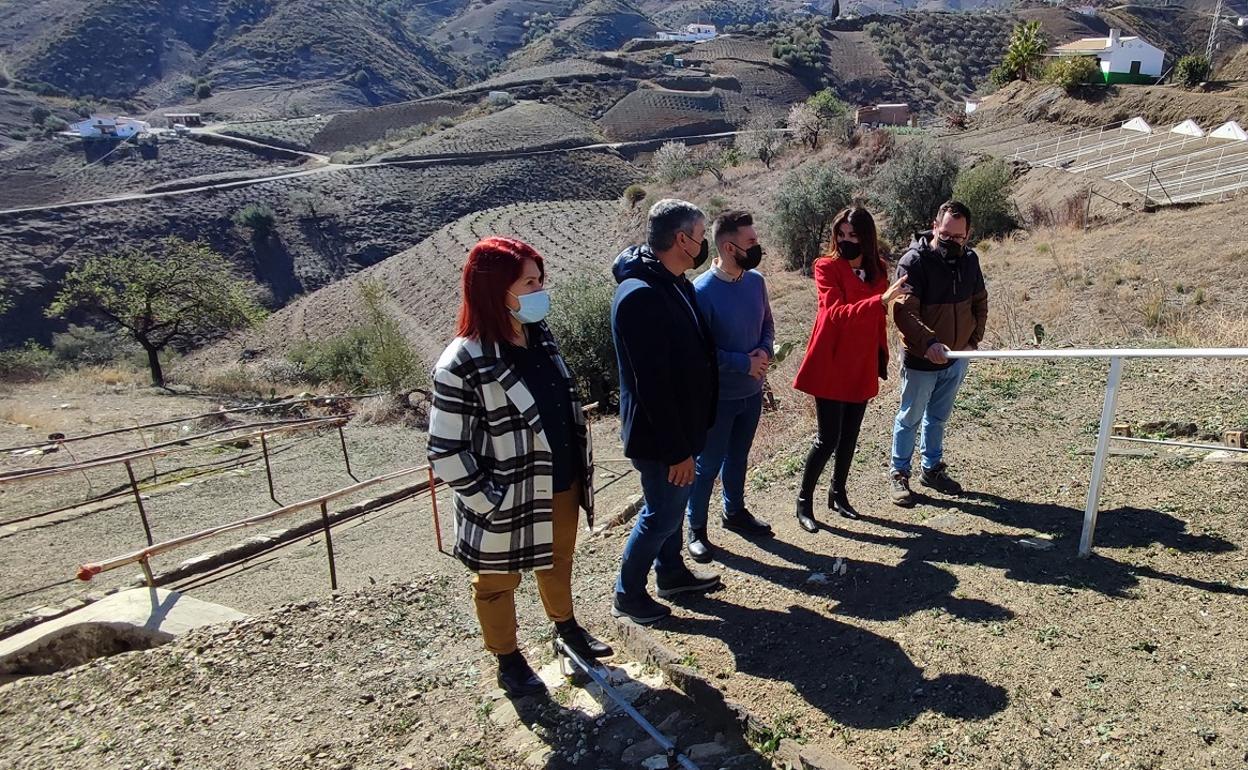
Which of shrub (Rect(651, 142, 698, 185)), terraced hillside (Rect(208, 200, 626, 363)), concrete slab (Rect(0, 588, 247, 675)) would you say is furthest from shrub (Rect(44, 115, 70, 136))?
concrete slab (Rect(0, 588, 247, 675))

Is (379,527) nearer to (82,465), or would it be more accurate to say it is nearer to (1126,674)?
(82,465)

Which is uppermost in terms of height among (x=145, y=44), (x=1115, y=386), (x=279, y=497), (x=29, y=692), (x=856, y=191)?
(x=145, y=44)

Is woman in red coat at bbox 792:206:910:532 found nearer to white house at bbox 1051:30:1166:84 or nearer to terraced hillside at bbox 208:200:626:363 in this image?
terraced hillside at bbox 208:200:626:363

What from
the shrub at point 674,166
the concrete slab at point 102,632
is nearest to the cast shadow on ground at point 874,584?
the concrete slab at point 102,632

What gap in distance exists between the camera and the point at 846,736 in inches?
103

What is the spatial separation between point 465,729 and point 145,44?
104 metres

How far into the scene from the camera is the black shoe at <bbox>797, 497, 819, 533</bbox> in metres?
4.36

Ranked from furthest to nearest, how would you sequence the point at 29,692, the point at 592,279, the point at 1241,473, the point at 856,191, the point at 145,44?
1. the point at 145,44
2. the point at 856,191
3. the point at 592,279
4. the point at 1241,473
5. the point at 29,692

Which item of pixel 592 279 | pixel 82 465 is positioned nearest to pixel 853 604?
pixel 82 465

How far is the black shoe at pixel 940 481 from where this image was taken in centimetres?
460

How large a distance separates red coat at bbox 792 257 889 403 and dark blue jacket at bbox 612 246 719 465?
1.06 metres

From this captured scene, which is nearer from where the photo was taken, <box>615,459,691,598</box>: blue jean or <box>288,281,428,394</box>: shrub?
<box>615,459,691,598</box>: blue jean

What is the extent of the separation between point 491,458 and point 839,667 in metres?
1.64

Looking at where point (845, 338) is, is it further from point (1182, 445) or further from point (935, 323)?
point (1182, 445)
